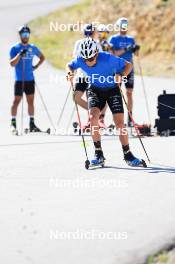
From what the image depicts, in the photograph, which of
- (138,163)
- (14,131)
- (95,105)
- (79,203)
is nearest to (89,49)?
(95,105)

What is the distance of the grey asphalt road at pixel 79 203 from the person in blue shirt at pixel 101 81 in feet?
1.48

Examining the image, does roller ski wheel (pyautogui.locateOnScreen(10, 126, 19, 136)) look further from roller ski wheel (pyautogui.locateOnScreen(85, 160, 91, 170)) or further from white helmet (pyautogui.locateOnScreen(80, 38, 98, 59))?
white helmet (pyautogui.locateOnScreen(80, 38, 98, 59))

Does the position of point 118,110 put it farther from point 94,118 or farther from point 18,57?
point 18,57

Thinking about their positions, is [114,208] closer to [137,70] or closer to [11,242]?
[11,242]

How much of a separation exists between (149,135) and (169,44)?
1222 centimetres

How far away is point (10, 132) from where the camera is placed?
15.8m

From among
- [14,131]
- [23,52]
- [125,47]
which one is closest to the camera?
[23,52]

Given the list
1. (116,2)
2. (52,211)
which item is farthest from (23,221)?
(116,2)

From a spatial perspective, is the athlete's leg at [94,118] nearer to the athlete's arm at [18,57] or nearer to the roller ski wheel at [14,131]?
the athlete's arm at [18,57]

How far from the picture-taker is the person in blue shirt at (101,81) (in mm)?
10312

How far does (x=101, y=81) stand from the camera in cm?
1062

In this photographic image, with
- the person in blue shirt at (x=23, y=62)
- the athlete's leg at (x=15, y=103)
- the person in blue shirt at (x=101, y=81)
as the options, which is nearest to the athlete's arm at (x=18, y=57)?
the person in blue shirt at (x=23, y=62)

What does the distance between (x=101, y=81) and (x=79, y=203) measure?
8.44 feet

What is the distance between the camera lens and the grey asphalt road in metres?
6.88
